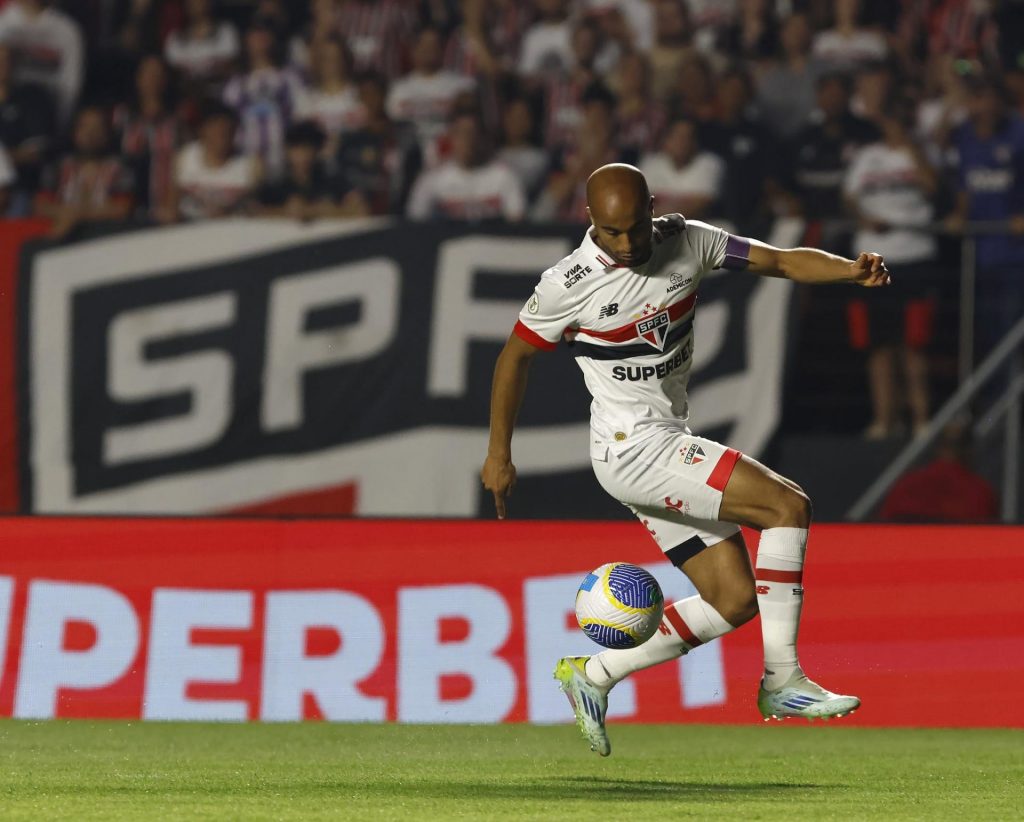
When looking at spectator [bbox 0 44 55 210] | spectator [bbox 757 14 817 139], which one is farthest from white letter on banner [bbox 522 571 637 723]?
spectator [bbox 0 44 55 210]

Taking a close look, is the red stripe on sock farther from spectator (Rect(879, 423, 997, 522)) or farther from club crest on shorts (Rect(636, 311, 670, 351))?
spectator (Rect(879, 423, 997, 522))

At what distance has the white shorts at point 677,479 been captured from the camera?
7348 mm

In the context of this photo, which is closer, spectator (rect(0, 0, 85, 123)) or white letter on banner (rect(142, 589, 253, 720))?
white letter on banner (rect(142, 589, 253, 720))

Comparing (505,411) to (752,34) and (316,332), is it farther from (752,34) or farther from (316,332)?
(752,34)

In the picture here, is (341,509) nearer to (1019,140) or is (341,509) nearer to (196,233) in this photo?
(196,233)

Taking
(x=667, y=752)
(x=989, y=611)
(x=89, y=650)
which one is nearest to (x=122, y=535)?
(x=89, y=650)

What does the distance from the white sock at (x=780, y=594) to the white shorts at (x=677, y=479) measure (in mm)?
277

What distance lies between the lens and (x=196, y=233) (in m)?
12.5

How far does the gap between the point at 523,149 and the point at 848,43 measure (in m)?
2.90

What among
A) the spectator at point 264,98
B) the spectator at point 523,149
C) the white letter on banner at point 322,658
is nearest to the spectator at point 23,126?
the spectator at point 264,98

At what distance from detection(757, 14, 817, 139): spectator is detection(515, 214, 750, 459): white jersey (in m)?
7.05

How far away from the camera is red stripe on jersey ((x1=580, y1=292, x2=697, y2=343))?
290 inches

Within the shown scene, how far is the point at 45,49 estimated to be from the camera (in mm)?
15062

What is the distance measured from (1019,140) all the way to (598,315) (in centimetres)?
706
